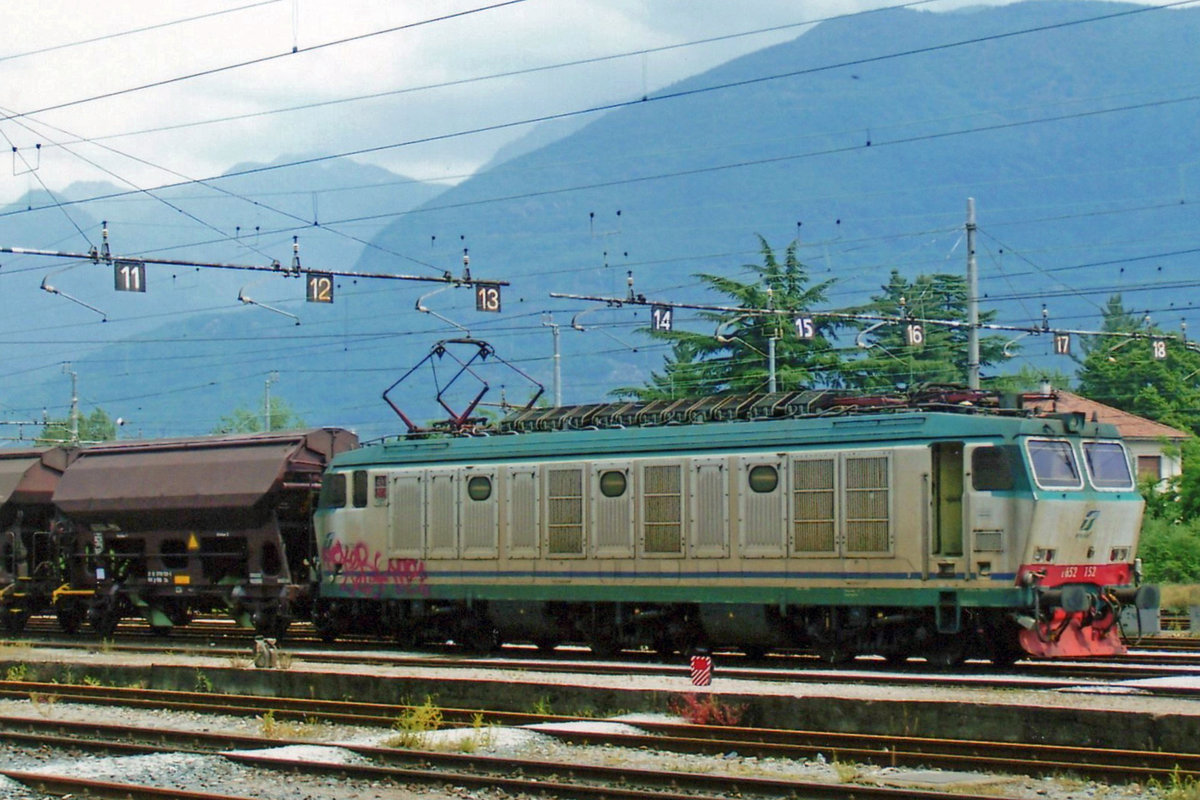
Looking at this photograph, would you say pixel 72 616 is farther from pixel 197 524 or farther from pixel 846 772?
pixel 846 772

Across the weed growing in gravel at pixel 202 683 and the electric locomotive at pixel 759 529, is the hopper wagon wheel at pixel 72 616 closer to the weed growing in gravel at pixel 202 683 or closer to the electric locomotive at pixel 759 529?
the electric locomotive at pixel 759 529

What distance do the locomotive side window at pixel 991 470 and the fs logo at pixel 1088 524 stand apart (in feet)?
4.66

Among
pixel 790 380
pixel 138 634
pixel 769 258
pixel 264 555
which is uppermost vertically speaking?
pixel 769 258

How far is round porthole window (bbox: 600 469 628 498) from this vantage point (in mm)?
23641

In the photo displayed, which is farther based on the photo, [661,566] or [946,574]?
[661,566]

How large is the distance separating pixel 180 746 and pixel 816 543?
369 inches

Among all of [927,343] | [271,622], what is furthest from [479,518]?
[927,343]

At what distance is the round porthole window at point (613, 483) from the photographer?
77.6 ft

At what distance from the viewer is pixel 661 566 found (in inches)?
910

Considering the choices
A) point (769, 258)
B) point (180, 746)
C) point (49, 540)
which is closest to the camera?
point (180, 746)

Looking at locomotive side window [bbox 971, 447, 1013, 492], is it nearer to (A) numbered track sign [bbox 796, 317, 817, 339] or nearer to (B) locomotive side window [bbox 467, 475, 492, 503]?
(B) locomotive side window [bbox 467, 475, 492, 503]

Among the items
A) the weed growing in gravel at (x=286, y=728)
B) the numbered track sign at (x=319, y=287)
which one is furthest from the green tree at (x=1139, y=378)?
the weed growing in gravel at (x=286, y=728)

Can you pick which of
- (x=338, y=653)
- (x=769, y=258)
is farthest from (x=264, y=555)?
(x=769, y=258)

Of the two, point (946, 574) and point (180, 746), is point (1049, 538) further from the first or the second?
point (180, 746)
